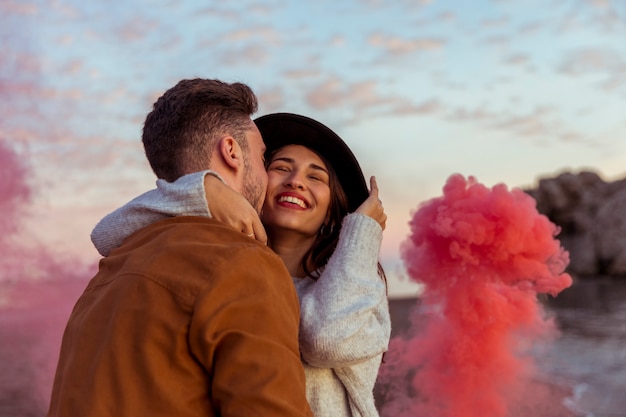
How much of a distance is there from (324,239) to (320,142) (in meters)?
0.43

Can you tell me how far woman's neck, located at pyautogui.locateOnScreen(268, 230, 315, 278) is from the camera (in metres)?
3.05

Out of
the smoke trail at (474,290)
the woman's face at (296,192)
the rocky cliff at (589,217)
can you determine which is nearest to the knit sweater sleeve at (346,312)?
the woman's face at (296,192)

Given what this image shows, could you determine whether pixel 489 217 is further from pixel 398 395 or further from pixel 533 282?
pixel 398 395

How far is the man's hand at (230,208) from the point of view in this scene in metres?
1.89

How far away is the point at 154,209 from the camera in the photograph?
1.89 m

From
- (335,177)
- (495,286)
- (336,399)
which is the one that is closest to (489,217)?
(495,286)

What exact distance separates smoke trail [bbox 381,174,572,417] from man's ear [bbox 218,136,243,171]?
62.8 inches

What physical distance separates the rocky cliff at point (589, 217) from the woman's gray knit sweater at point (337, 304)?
21203mm

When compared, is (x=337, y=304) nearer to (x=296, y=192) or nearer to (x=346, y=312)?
(x=346, y=312)

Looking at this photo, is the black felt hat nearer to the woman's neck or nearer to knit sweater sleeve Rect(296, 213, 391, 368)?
the woman's neck

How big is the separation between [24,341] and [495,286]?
3.69 meters

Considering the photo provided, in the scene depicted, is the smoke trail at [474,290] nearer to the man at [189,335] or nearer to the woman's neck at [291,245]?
the woman's neck at [291,245]

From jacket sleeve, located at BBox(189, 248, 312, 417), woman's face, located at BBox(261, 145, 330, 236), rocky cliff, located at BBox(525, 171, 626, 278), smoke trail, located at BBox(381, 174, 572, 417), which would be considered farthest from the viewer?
rocky cliff, located at BBox(525, 171, 626, 278)

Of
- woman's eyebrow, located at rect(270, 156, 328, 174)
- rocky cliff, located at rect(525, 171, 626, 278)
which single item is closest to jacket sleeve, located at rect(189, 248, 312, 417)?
woman's eyebrow, located at rect(270, 156, 328, 174)
